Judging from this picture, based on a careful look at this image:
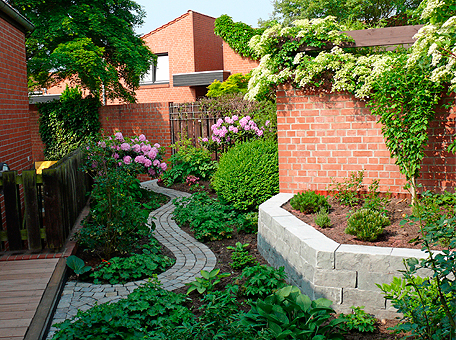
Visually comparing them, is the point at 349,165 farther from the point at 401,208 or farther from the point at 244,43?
the point at 244,43

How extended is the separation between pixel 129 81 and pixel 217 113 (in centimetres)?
649

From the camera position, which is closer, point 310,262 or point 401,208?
point 310,262

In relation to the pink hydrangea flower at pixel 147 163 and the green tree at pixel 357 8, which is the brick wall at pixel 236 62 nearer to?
the green tree at pixel 357 8

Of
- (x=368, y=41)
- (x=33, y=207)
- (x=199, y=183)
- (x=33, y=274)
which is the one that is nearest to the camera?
(x=33, y=274)

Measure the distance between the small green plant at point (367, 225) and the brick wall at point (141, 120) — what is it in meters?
7.95

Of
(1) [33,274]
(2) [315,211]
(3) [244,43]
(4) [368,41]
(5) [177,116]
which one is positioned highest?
(3) [244,43]

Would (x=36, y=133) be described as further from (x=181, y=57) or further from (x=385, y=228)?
(x=385, y=228)

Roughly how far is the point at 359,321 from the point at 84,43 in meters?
11.9

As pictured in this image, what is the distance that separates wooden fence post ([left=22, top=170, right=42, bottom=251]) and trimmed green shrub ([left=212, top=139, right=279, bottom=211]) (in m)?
3.22

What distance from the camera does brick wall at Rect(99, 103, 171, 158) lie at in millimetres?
11805

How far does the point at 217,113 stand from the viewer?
10.7 m

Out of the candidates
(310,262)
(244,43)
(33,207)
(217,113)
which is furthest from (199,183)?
(244,43)

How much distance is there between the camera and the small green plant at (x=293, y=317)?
10.3ft

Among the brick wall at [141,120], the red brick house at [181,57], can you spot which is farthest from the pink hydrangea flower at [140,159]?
the red brick house at [181,57]
